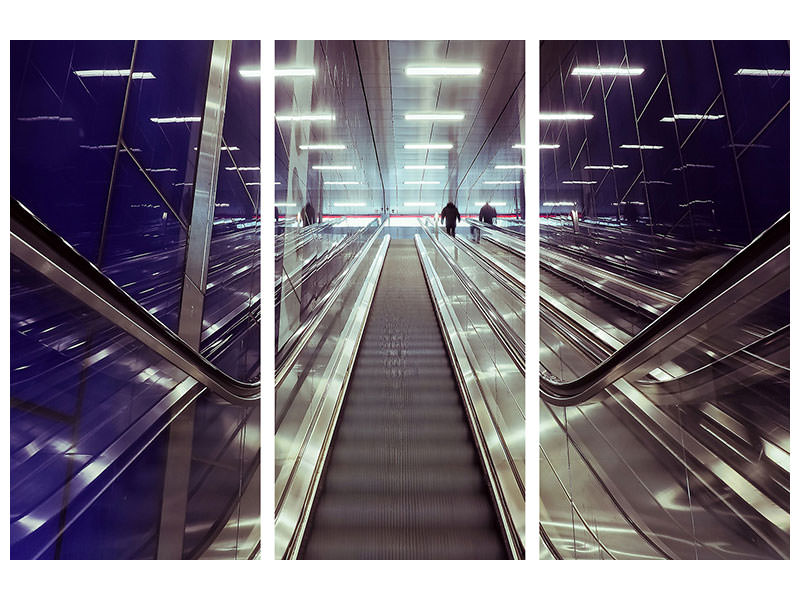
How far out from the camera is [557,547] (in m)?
2.32

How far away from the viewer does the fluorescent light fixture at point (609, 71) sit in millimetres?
3331

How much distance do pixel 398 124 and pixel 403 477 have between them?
230 inches

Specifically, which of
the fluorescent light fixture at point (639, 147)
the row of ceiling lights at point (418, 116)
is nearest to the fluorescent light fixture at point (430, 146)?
the row of ceiling lights at point (418, 116)

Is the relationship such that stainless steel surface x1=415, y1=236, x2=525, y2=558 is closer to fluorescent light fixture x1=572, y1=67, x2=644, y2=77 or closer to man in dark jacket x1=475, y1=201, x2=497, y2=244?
fluorescent light fixture x1=572, y1=67, x2=644, y2=77

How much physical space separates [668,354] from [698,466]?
1.73ft

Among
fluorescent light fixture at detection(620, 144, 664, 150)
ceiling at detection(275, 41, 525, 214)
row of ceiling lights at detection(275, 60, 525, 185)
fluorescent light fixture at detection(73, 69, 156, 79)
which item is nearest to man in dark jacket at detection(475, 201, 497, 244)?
ceiling at detection(275, 41, 525, 214)

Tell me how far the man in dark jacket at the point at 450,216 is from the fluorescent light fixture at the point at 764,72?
21.4 feet

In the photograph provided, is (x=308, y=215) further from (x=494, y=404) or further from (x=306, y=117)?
(x=494, y=404)

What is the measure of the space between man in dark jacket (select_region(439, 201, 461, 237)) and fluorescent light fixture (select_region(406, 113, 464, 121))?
2533 mm

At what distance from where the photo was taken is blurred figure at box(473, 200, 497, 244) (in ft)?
25.0

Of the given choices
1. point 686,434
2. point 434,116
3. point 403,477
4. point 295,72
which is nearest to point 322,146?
point 434,116

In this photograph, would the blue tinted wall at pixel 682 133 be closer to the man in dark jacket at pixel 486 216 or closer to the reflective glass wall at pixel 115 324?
the reflective glass wall at pixel 115 324
